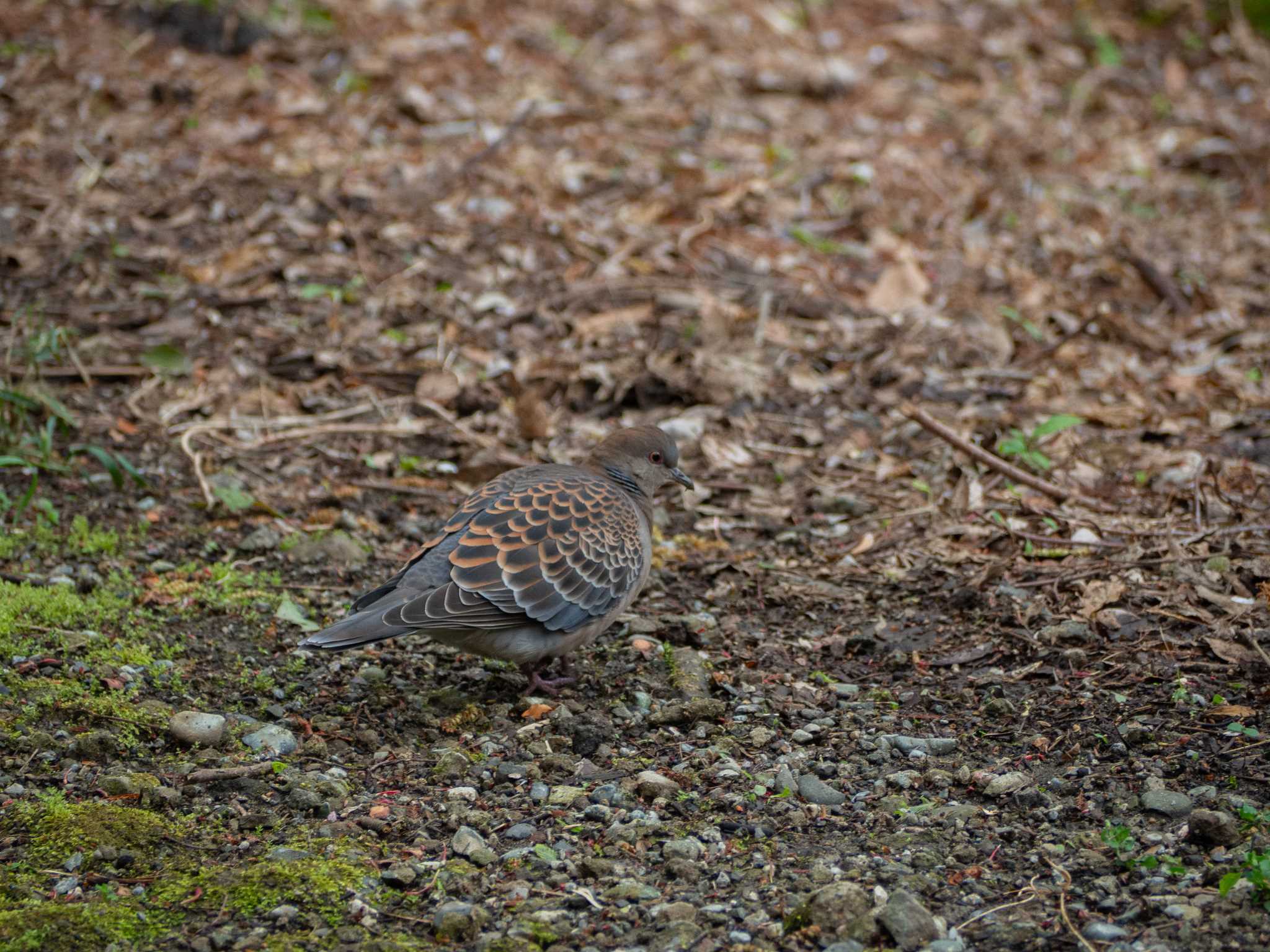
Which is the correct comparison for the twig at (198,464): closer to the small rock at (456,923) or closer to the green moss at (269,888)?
the green moss at (269,888)

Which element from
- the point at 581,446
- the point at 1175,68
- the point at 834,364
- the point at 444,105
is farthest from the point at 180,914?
the point at 1175,68

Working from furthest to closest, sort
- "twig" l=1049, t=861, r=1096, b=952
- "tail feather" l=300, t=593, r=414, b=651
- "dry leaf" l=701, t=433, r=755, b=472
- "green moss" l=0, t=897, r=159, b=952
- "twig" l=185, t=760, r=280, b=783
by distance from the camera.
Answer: "dry leaf" l=701, t=433, r=755, b=472 < "tail feather" l=300, t=593, r=414, b=651 < "twig" l=185, t=760, r=280, b=783 < "twig" l=1049, t=861, r=1096, b=952 < "green moss" l=0, t=897, r=159, b=952

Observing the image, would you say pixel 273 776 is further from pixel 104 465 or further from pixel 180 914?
pixel 104 465

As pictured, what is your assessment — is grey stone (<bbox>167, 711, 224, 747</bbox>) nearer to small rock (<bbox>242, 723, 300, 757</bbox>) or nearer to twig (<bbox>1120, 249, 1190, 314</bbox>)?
small rock (<bbox>242, 723, 300, 757</bbox>)

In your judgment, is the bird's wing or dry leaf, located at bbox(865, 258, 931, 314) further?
dry leaf, located at bbox(865, 258, 931, 314)

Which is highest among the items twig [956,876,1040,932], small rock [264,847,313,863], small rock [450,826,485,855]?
small rock [264,847,313,863]

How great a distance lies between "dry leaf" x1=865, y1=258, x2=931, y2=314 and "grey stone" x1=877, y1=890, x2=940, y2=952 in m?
5.22

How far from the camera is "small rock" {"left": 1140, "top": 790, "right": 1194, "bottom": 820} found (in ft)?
11.8

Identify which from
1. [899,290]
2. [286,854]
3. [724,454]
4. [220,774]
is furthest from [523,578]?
[899,290]

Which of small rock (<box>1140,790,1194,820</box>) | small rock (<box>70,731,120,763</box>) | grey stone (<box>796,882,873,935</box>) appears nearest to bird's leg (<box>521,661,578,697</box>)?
small rock (<box>70,731,120,763</box>)

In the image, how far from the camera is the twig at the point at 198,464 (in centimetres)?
576

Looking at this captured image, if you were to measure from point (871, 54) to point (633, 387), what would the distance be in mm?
6323

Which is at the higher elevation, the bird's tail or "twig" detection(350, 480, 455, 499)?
the bird's tail

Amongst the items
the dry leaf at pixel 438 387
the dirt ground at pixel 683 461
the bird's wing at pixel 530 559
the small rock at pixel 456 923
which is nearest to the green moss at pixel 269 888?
the dirt ground at pixel 683 461
